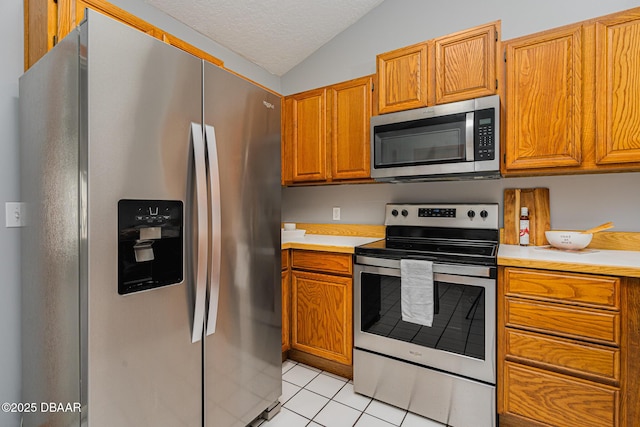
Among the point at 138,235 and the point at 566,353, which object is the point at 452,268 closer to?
the point at 566,353

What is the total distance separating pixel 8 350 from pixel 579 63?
327cm

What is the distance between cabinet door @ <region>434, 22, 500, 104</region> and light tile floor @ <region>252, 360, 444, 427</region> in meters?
1.93

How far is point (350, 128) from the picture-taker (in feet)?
8.02

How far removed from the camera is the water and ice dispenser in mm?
1072

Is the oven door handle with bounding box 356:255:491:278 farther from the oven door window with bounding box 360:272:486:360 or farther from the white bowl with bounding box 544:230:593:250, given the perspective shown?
the white bowl with bounding box 544:230:593:250

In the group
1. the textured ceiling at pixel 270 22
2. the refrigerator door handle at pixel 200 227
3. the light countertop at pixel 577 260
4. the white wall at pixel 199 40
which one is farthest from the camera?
the textured ceiling at pixel 270 22

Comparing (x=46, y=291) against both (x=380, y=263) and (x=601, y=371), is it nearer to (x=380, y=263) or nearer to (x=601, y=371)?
(x=380, y=263)

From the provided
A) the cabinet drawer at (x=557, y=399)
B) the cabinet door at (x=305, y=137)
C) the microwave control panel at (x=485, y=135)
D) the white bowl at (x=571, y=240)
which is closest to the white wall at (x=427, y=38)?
the white bowl at (x=571, y=240)

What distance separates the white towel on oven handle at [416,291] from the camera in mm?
1724

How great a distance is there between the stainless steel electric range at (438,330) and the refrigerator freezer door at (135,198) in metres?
1.06

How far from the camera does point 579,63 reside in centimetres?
169

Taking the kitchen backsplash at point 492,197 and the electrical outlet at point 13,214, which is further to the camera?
the kitchen backsplash at point 492,197

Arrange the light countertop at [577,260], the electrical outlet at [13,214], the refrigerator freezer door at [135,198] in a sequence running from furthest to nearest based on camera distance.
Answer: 1. the electrical outlet at [13,214]
2. the light countertop at [577,260]
3. the refrigerator freezer door at [135,198]

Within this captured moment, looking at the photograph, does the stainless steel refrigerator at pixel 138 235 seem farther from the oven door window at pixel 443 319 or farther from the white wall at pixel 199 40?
the white wall at pixel 199 40
